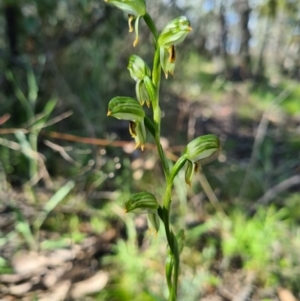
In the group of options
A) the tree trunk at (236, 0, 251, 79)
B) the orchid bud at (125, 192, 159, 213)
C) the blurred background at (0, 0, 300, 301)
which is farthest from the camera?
the tree trunk at (236, 0, 251, 79)

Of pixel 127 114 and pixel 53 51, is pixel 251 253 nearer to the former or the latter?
pixel 127 114

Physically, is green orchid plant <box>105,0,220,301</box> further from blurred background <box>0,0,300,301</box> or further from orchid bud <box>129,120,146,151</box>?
blurred background <box>0,0,300,301</box>

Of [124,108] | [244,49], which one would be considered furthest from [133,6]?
[244,49]

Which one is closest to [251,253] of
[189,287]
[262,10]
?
[189,287]

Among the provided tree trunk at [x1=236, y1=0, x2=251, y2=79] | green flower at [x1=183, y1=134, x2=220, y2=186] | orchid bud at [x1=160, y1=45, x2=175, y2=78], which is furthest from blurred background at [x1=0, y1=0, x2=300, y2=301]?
tree trunk at [x1=236, y1=0, x2=251, y2=79]

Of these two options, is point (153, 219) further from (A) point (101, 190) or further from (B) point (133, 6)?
(A) point (101, 190)

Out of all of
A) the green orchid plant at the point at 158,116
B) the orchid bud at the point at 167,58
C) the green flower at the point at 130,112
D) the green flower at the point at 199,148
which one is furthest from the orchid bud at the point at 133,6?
the green flower at the point at 199,148

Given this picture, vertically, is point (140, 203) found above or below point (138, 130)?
below
